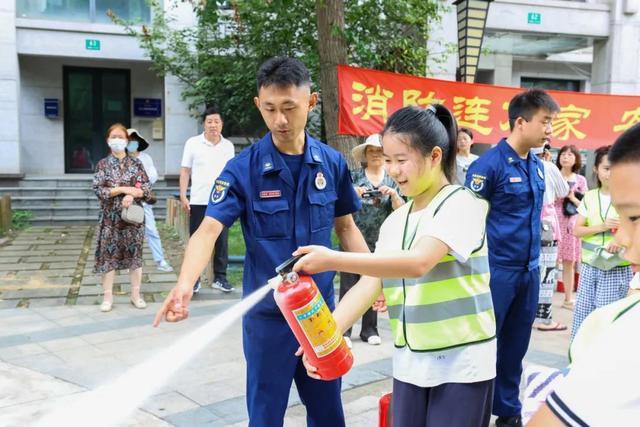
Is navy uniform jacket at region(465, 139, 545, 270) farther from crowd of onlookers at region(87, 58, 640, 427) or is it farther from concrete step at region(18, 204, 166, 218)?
concrete step at region(18, 204, 166, 218)

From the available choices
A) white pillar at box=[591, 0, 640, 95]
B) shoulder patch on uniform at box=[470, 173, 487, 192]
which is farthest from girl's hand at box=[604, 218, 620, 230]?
white pillar at box=[591, 0, 640, 95]

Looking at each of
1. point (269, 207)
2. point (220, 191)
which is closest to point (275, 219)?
point (269, 207)

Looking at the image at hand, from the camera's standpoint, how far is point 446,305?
81.7 inches

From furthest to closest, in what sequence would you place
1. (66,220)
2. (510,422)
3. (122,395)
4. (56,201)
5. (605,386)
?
(56,201)
(66,220)
(122,395)
(510,422)
(605,386)

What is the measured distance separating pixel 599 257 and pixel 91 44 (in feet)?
40.1

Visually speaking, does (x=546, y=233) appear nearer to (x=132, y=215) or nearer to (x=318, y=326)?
(x=318, y=326)

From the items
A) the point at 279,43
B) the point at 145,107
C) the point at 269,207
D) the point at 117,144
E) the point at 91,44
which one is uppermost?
the point at 91,44

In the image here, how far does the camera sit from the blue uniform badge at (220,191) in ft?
8.34

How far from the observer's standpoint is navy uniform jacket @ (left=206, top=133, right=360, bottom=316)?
256 cm

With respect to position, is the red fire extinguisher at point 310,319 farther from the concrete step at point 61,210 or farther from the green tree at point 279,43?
the concrete step at point 61,210

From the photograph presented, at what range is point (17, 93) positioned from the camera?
Result: 12.7m

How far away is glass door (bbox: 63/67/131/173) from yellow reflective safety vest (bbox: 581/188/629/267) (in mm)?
12550

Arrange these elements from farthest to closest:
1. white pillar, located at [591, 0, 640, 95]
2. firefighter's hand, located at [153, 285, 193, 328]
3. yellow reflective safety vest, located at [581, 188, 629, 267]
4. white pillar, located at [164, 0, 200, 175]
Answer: white pillar, located at [164, 0, 200, 175], white pillar, located at [591, 0, 640, 95], yellow reflective safety vest, located at [581, 188, 629, 267], firefighter's hand, located at [153, 285, 193, 328]

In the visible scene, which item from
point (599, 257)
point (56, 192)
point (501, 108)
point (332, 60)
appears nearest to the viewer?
point (599, 257)
